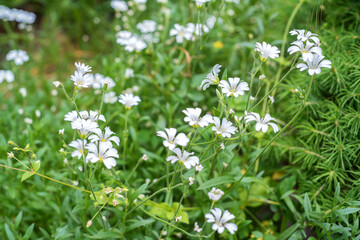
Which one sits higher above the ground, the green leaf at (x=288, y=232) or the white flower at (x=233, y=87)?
the white flower at (x=233, y=87)

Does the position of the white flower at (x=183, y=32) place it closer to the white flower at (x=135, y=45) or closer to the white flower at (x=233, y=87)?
the white flower at (x=135, y=45)

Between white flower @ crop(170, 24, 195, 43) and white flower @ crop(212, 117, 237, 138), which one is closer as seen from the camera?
white flower @ crop(212, 117, 237, 138)

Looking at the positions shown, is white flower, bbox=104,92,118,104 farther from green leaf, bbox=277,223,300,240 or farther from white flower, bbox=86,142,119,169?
green leaf, bbox=277,223,300,240

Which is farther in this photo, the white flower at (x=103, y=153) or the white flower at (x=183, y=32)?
the white flower at (x=183, y=32)

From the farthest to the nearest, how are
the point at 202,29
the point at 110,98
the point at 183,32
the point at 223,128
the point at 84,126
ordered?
the point at 183,32
the point at 110,98
the point at 202,29
the point at 223,128
the point at 84,126

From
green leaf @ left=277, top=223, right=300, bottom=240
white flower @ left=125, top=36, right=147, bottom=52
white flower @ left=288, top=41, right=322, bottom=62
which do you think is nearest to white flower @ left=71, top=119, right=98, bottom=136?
white flower @ left=288, top=41, right=322, bottom=62

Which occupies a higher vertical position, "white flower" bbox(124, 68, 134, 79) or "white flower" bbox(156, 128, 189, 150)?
"white flower" bbox(156, 128, 189, 150)

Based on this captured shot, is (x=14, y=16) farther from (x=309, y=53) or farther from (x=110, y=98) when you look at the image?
(x=309, y=53)

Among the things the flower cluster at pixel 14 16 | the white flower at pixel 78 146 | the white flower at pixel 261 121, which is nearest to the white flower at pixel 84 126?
the white flower at pixel 78 146

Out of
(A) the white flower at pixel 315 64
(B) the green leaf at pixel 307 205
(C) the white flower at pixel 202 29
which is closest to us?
(A) the white flower at pixel 315 64

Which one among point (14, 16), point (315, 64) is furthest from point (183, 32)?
point (14, 16)

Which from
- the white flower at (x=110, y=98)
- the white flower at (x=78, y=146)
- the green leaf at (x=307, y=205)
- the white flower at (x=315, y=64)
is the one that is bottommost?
the green leaf at (x=307, y=205)
